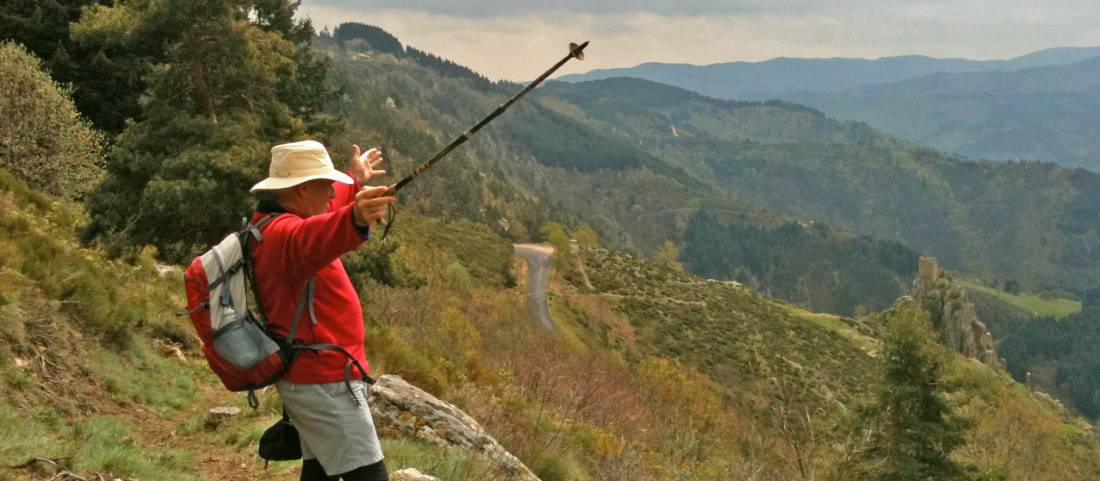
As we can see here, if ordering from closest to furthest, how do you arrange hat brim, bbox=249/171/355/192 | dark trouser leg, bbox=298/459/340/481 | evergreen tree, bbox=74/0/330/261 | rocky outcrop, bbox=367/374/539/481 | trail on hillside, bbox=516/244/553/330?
hat brim, bbox=249/171/355/192
dark trouser leg, bbox=298/459/340/481
rocky outcrop, bbox=367/374/539/481
evergreen tree, bbox=74/0/330/261
trail on hillside, bbox=516/244/553/330

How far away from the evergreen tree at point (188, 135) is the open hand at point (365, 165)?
858 centimetres

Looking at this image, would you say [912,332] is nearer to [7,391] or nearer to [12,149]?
[7,391]

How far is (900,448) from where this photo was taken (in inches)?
841

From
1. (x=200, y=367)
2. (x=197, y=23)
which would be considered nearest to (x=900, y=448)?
(x=200, y=367)

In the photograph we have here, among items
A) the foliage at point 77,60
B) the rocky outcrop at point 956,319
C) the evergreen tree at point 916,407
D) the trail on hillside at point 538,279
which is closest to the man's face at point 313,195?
the evergreen tree at point 916,407

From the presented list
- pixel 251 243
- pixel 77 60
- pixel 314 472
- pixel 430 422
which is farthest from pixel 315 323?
pixel 77 60

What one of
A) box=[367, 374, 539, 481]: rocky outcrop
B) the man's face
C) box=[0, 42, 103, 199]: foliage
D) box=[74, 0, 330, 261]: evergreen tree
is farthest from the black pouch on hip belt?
box=[0, 42, 103, 199]: foliage

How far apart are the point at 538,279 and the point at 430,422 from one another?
185 ft

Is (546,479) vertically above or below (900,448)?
above

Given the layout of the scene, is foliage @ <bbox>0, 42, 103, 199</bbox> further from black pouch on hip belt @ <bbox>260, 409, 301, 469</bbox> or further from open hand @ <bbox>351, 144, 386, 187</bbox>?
black pouch on hip belt @ <bbox>260, 409, 301, 469</bbox>

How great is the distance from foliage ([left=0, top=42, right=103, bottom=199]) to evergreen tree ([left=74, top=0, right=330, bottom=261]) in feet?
13.5

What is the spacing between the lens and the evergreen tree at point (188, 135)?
1238 cm

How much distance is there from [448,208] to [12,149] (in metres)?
89.9

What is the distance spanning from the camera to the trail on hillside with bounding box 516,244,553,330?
1904 inches
